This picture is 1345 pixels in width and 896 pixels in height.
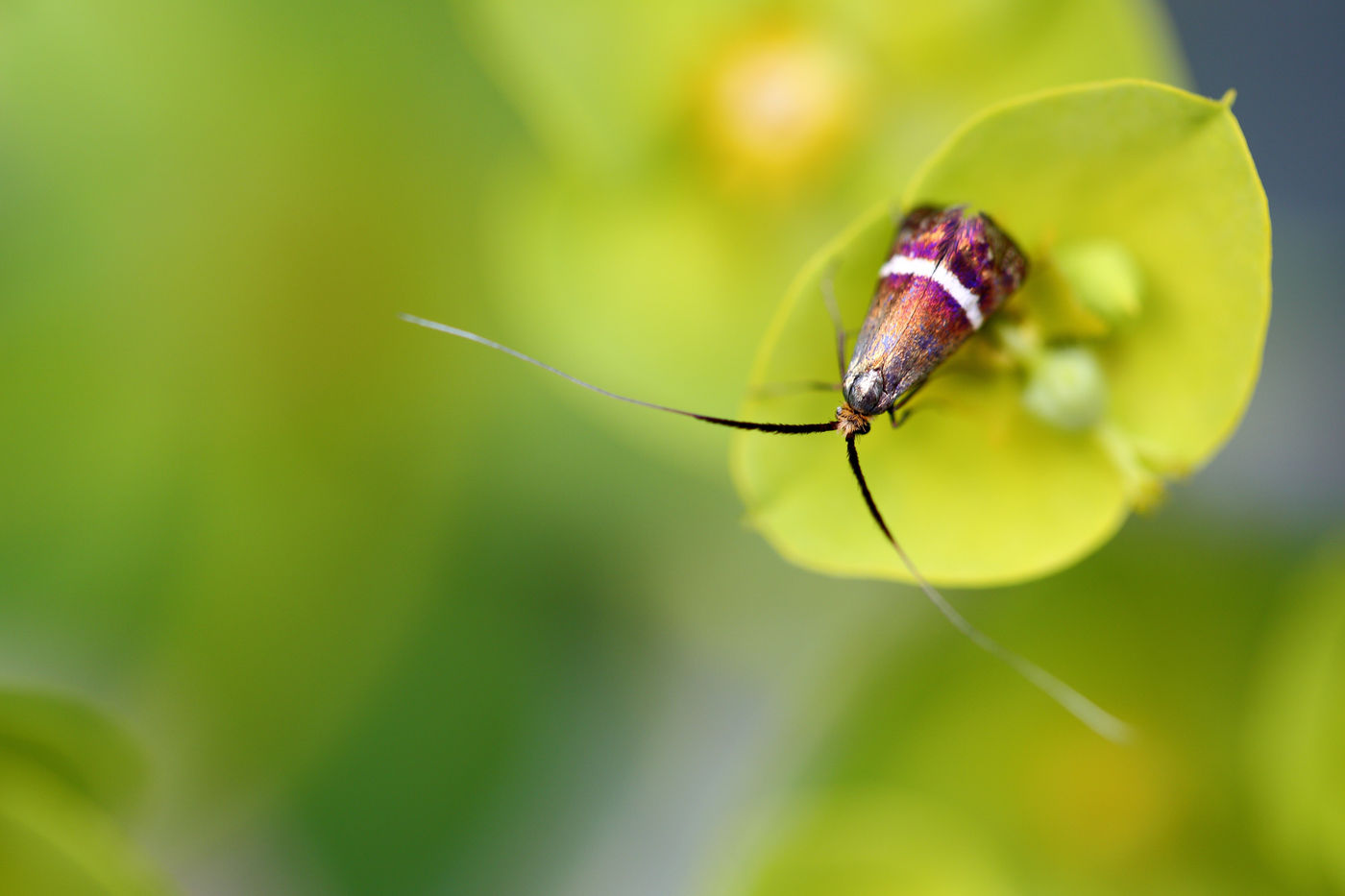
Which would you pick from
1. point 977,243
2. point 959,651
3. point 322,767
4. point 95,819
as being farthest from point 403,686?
point 977,243

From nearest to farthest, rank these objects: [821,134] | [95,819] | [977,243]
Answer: [977,243]
[95,819]
[821,134]

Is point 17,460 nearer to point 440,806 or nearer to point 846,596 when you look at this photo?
point 440,806

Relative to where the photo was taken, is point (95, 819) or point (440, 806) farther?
point (440, 806)

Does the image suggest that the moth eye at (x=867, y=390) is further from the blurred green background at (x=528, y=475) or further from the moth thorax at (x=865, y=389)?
the blurred green background at (x=528, y=475)

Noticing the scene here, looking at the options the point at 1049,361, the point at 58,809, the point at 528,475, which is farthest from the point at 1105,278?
the point at 58,809

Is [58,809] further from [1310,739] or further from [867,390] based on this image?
[1310,739]

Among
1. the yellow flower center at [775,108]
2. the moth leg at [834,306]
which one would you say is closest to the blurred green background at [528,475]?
the yellow flower center at [775,108]

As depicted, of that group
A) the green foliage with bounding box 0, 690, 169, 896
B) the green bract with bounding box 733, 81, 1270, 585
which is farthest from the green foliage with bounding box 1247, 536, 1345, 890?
the green foliage with bounding box 0, 690, 169, 896
